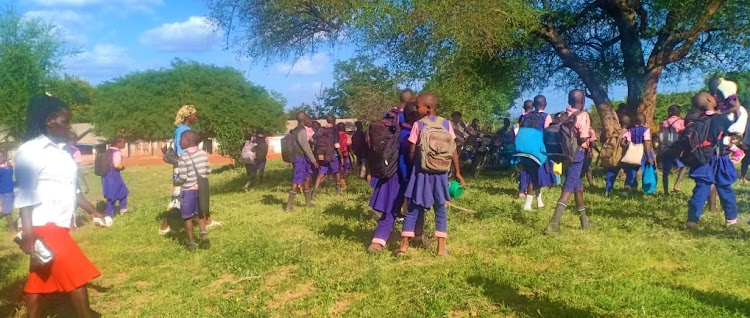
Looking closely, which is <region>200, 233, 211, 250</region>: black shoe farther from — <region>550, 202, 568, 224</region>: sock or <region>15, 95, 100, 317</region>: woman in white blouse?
<region>550, 202, 568, 224</region>: sock

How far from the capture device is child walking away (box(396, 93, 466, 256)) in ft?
18.7

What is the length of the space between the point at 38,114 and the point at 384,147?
3.49m

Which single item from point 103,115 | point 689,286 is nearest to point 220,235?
point 689,286

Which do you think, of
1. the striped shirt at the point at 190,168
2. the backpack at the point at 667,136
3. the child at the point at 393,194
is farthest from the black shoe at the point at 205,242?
the backpack at the point at 667,136

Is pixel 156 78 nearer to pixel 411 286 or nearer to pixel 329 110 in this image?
pixel 329 110

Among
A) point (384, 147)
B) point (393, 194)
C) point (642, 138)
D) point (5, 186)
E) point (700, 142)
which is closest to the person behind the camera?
point (393, 194)

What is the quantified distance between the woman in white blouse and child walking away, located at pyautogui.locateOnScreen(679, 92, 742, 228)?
21.1 feet

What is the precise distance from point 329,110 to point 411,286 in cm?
5222

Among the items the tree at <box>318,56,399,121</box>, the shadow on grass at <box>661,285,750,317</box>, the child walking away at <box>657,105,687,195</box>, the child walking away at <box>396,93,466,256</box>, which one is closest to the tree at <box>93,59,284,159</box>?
the tree at <box>318,56,399,121</box>

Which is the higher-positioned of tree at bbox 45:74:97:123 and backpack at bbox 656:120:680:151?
tree at bbox 45:74:97:123

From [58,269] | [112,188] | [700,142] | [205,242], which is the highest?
[700,142]

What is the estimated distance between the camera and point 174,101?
4766 centimetres

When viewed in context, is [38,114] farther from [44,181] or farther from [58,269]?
[58,269]

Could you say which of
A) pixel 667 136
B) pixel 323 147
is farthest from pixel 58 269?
pixel 667 136
